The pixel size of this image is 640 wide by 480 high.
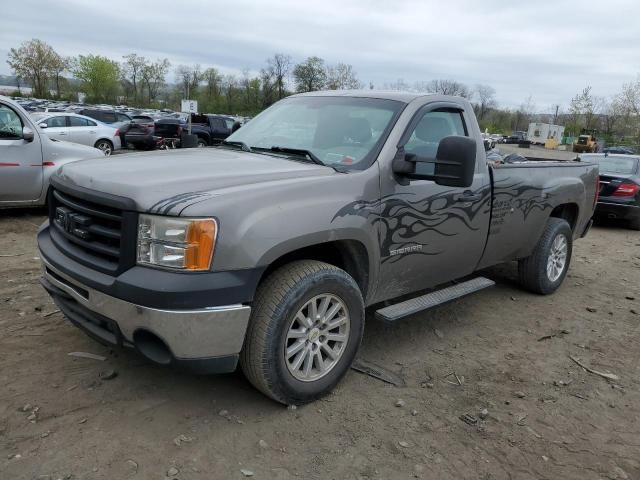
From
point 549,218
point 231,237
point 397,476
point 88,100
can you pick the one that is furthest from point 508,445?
point 88,100

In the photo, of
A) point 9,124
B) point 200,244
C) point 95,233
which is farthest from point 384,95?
point 9,124

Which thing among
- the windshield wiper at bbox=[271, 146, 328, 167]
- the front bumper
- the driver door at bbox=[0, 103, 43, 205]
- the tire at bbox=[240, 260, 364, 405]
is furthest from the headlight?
the driver door at bbox=[0, 103, 43, 205]

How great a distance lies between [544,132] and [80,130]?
69.2 m

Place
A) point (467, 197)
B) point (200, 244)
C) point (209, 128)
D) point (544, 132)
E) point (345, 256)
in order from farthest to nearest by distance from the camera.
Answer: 1. point (544, 132)
2. point (209, 128)
3. point (467, 197)
4. point (345, 256)
5. point (200, 244)

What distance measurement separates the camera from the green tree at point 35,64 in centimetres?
8012

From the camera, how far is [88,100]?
260 ft

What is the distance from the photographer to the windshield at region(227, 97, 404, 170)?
3.68m

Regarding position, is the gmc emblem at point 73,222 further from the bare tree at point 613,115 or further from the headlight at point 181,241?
the bare tree at point 613,115

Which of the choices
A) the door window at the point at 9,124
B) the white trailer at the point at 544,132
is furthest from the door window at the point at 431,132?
the white trailer at the point at 544,132

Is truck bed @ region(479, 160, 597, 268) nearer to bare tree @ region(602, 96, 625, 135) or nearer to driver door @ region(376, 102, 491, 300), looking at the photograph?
driver door @ region(376, 102, 491, 300)

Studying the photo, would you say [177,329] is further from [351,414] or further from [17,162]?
[17,162]

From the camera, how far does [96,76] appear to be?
87.3m

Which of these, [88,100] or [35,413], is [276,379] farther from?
[88,100]

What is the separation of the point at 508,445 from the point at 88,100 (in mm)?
86389
